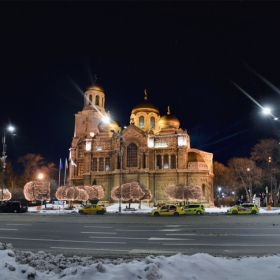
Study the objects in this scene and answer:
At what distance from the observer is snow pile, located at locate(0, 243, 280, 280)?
25.7ft

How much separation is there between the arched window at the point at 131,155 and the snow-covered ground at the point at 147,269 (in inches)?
2185

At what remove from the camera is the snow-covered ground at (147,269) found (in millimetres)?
7824

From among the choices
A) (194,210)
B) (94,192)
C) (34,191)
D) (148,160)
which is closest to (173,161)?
(148,160)

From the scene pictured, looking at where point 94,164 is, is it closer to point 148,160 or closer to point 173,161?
point 148,160

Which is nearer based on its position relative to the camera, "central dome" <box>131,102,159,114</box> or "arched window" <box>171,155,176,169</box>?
"arched window" <box>171,155,176,169</box>

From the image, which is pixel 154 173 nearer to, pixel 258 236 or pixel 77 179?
pixel 77 179

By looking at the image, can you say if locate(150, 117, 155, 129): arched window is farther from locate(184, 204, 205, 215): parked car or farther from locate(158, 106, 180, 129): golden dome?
locate(184, 204, 205, 215): parked car

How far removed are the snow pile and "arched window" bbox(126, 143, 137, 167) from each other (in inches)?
2183

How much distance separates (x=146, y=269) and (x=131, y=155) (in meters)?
57.5

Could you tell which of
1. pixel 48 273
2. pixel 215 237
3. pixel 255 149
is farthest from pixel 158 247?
pixel 255 149

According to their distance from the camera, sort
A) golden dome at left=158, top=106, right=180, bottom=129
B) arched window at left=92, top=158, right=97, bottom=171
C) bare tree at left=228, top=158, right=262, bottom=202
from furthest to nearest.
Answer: golden dome at left=158, top=106, right=180, bottom=129, arched window at left=92, top=158, right=97, bottom=171, bare tree at left=228, top=158, right=262, bottom=202

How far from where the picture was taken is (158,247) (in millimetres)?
13477

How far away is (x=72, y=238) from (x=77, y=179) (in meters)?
58.4

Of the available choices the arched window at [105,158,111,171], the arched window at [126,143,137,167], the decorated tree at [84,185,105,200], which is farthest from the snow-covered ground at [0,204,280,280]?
the arched window at [105,158,111,171]
